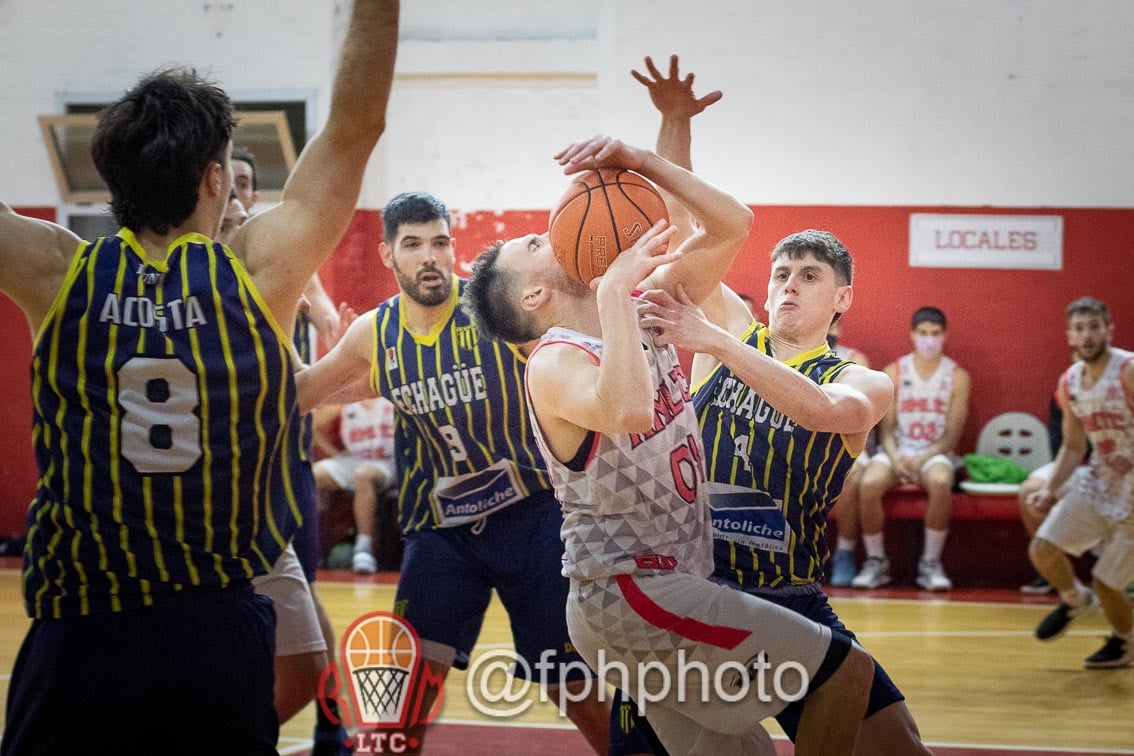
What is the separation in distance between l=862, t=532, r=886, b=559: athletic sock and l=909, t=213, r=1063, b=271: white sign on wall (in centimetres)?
240

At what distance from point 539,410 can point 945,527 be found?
7.05 m

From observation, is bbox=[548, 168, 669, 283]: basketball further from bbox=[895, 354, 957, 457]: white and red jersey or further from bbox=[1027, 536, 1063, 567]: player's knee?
bbox=[895, 354, 957, 457]: white and red jersey

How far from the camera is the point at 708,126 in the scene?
10133 millimetres

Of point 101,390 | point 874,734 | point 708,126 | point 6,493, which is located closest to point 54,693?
point 101,390

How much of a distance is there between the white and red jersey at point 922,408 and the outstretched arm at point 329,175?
311 inches

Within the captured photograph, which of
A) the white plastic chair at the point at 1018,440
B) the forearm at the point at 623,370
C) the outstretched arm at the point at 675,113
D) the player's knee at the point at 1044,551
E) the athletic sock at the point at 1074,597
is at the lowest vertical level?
the athletic sock at the point at 1074,597

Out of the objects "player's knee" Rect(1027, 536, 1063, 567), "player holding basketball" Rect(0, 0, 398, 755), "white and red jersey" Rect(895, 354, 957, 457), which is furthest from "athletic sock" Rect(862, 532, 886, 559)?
"player holding basketball" Rect(0, 0, 398, 755)

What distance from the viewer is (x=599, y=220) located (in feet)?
9.29

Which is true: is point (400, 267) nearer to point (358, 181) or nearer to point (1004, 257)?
point (358, 181)

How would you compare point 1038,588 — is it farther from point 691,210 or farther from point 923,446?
point 691,210

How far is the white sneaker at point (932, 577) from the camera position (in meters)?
8.94

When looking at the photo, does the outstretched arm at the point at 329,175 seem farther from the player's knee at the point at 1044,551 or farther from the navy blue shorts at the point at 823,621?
the player's knee at the point at 1044,551

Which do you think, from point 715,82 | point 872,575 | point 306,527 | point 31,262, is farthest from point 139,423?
point 715,82

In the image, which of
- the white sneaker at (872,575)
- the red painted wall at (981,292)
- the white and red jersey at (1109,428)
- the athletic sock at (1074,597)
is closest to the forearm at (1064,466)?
the white and red jersey at (1109,428)
